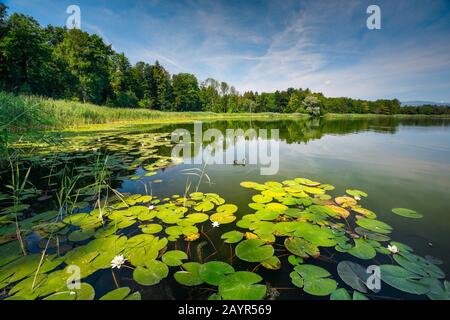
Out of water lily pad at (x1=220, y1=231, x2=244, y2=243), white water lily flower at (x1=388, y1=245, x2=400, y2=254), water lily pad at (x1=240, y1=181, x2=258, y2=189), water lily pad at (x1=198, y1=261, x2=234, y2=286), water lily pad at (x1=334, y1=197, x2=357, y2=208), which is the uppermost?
water lily pad at (x1=240, y1=181, x2=258, y2=189)

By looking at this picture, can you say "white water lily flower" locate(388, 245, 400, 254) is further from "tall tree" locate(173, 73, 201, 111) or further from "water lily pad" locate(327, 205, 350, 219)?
"tall tree" locate(173, 73, 201, 111)

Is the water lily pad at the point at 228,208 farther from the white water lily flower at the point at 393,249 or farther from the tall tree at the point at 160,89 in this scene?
the tall tree at the point at 160,89

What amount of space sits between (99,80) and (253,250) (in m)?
32.5

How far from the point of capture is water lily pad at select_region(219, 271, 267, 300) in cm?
119

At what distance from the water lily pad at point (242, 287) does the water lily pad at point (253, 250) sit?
0.17m

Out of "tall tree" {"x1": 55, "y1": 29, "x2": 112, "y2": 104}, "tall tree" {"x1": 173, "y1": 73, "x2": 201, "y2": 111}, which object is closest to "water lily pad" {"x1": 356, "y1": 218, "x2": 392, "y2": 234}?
"tall tree" {"x1": 55, "y1": 29, "x2": 112, "y2": 104}

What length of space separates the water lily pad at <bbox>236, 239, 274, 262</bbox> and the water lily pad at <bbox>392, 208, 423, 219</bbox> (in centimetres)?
170

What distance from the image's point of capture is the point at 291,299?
1.21 meters

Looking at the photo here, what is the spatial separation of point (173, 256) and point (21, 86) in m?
27.4

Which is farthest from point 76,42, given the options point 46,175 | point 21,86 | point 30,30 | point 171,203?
point 171,203

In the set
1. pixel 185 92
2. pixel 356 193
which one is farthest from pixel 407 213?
pixel 185 92

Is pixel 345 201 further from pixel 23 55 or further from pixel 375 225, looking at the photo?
pixel 23 55

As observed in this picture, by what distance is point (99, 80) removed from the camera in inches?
1038

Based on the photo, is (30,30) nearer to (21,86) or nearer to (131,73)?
(21,86)
